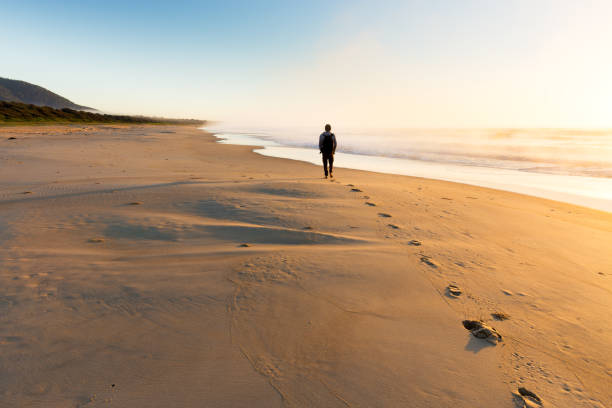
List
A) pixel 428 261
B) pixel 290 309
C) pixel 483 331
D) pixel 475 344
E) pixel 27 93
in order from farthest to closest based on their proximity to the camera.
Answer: pixel 27 93 → pixel 428 261 → pixel 290 309 → pixel 483 331 → pixel 475 344

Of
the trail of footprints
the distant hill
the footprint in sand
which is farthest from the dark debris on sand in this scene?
the distant hill

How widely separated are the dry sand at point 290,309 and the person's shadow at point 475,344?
1cm

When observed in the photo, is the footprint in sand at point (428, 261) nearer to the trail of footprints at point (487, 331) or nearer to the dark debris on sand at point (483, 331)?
the trail of footprints at point (487, 331)

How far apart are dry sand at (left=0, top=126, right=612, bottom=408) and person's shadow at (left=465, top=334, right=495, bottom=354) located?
0.01 meters

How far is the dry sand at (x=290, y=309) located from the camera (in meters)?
1.99

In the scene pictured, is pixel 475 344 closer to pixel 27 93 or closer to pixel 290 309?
pixel 290 309

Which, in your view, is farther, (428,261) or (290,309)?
(428,261)

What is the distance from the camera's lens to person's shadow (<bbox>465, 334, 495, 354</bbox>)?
2439 mm

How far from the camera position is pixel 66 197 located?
6.35m

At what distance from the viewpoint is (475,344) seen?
98.3 inches

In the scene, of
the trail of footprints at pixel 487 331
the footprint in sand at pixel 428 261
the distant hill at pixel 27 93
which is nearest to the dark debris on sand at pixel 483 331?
the trail of footprints at pixel 487 331

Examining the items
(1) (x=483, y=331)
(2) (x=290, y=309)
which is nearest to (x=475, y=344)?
(1) (x=483, y=331)

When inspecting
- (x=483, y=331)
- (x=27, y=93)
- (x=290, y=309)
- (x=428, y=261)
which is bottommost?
(x=290, y=309)

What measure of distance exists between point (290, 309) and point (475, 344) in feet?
5.17
